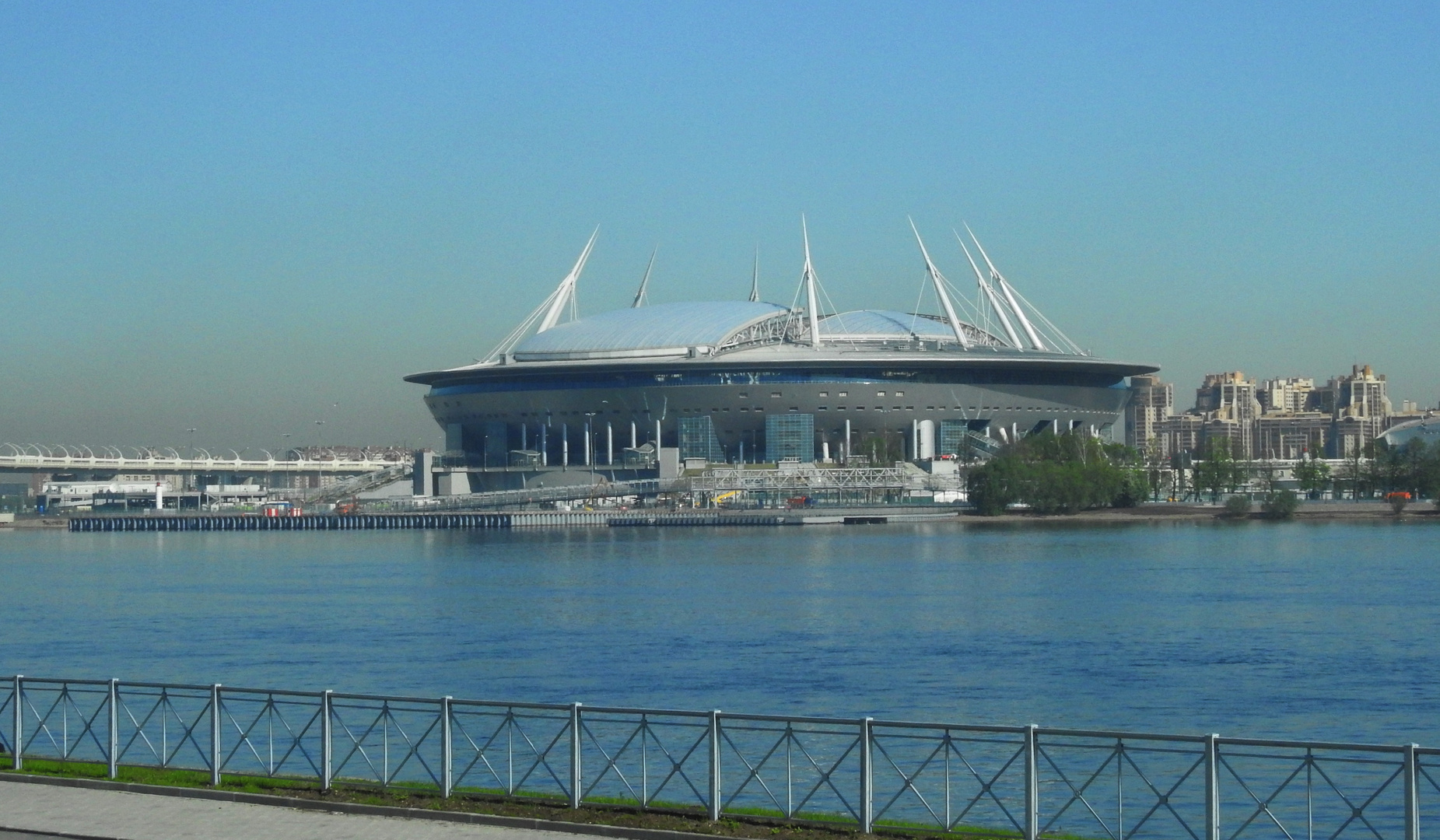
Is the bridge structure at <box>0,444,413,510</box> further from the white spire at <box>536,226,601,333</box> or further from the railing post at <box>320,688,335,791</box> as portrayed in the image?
the railing post at <box>320,688,335,791</box>

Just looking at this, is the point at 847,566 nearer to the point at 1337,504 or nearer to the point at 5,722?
the point at 5,722

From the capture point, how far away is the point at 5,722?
19156 mm

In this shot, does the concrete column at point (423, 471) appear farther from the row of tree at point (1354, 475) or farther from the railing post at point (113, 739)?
the railing post at point (113, 739)

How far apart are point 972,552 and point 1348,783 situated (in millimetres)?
39382

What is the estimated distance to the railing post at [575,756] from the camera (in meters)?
11.9

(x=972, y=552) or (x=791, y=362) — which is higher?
(x=791, y=362)

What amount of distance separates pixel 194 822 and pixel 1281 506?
7482 centimetres

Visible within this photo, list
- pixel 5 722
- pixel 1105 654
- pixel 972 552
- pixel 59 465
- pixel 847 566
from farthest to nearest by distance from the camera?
1. pixel 59 465
2. pixel 972 552
3. pixel 847 566
4. pixel 1105 654
5. pixel 5 722

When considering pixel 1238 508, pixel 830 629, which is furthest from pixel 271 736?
pixel 1238 508

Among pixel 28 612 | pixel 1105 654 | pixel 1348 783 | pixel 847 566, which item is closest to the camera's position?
pixel 1348 783

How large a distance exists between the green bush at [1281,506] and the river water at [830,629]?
18.8 metres

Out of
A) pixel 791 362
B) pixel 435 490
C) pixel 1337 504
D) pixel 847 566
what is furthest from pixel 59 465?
pixel 847 566

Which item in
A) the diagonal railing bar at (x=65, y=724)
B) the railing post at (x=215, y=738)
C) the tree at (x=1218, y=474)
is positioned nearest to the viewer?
the railing post at (x=215, y=738)

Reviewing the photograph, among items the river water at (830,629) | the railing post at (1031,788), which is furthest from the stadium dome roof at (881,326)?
the railing post at (1031,788)
